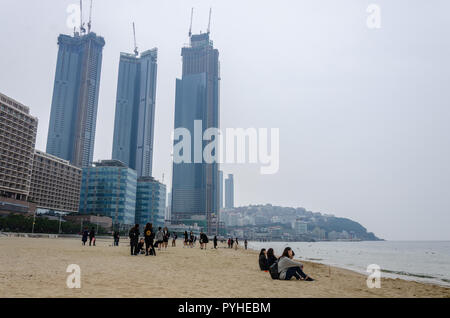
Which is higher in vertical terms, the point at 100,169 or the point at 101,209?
the point at 100,169

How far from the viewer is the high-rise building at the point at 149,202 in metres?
174

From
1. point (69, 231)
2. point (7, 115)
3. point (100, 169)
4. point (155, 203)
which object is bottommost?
point (69, 231)

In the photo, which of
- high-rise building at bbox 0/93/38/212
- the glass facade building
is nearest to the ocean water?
high-rise building at bbox 0/93/38/212

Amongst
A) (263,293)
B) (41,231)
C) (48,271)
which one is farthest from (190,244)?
(41,231)

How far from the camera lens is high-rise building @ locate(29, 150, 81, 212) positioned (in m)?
140

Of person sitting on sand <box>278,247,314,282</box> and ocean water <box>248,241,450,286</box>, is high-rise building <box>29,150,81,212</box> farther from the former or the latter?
person sitting on sand <box>278,247,314,282</box>

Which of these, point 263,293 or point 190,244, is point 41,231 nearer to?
point 190,244

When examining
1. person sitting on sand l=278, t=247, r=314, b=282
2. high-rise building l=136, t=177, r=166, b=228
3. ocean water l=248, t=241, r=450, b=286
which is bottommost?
ocean water l=248, t=241, r=450, b=286

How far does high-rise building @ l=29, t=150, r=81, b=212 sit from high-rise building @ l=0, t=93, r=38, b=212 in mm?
24037

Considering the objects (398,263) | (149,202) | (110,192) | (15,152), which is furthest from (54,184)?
(398,263)
